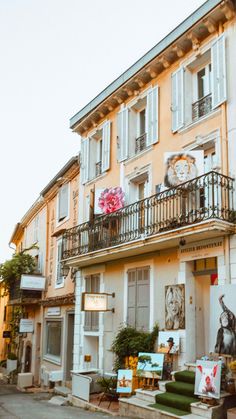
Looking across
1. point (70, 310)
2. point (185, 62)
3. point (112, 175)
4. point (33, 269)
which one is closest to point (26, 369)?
point (33, 269)

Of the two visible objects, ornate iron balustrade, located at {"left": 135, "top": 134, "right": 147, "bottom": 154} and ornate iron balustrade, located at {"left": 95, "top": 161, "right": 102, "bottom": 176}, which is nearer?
ornate iron balustrade, located at {"left": 135, "top": 134, "right": 147, "bottom": 154}

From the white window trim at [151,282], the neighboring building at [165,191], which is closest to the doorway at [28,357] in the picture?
the neighboring building at [165,191]

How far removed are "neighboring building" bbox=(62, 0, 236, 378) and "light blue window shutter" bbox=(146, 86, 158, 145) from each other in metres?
0.03

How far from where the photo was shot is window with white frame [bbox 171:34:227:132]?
11027 millimetres

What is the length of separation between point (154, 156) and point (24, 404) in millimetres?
7744

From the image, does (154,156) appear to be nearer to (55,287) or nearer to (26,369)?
(55,287)

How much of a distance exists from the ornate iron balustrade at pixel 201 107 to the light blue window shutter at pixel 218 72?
0.53 m

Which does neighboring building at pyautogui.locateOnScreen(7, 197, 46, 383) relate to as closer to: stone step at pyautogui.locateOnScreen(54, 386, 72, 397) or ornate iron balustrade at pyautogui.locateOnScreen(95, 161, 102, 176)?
stone step at pyautogui.locateOnScreen(54, 386, 72, 397)

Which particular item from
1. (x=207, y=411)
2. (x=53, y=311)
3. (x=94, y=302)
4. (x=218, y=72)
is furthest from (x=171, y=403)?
(x=53, y=311)

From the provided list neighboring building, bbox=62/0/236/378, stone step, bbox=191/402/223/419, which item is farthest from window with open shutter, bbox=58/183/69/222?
stone step, bbox=191/402/223/419

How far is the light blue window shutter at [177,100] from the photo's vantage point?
1186cm

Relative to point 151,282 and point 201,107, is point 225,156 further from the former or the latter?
point 151,282

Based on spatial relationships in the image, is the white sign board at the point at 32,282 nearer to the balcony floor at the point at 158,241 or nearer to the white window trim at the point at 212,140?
the balcony floor at the point at 158,241

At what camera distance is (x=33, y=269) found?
22.5 m
